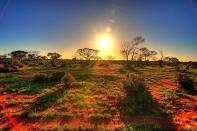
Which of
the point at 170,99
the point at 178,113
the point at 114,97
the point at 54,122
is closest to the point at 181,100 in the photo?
the point at 170,99

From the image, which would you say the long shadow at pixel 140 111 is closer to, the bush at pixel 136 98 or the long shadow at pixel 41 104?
the bush at pixel 136 98

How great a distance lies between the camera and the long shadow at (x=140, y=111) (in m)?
11.1

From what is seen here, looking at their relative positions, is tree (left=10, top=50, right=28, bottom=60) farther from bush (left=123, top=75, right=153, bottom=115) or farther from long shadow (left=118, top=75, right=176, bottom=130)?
long shadow (left=118, top=75, right=176, bottom=130)

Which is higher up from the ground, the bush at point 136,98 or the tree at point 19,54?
the tree at point 19,54

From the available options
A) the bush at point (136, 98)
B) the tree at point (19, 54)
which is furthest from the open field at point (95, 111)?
the tree at point (19, 54)

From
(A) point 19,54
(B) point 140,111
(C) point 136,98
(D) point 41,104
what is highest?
(A) point 19,54

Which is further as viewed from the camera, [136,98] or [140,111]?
[136,98]

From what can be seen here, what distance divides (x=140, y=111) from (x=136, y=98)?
2243mm

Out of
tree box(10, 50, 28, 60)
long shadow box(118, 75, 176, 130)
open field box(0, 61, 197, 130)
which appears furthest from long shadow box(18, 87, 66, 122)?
tree box(10, 50, 28, 60)

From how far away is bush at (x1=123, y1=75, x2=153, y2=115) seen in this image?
13411mm

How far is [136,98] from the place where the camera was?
1541 cm

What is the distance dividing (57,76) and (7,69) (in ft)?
52.6

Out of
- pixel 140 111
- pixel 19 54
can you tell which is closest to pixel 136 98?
pixel 140 111

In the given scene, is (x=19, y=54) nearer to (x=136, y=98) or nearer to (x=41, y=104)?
(x=41, y=104)
